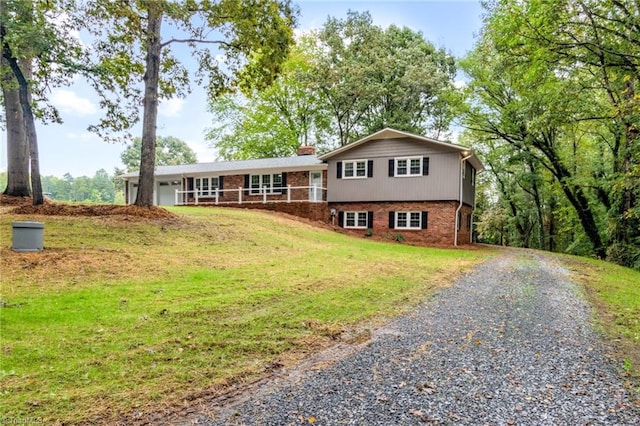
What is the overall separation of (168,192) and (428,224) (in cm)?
1918

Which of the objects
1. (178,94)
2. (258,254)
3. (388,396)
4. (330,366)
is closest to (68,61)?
(178,94)

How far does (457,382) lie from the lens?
375cm

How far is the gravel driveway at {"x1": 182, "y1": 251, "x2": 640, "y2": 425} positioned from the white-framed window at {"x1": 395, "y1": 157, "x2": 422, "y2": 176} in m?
13.5

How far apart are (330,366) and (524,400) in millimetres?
1891

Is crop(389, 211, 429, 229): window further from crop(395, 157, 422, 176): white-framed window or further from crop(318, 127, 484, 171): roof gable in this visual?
crop(318, 127, 484, 171): roof gable

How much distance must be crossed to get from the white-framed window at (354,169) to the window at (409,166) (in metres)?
1.51

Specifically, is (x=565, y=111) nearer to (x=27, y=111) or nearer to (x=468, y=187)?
(x=468, y=187)

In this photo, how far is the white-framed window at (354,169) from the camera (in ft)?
66.5

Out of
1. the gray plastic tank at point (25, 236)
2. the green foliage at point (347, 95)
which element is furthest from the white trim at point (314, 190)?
the gray plastic tank at point (25, 236)

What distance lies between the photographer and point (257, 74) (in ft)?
46.8

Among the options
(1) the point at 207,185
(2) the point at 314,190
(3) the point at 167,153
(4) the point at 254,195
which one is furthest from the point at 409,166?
(3) the point at 167,153

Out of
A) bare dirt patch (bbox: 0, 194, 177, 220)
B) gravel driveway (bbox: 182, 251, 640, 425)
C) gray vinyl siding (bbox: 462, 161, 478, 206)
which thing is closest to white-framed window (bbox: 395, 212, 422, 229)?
gray vinyl siding (bbox: 462, 161, 478, 206)

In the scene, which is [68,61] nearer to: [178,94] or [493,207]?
[178,94]

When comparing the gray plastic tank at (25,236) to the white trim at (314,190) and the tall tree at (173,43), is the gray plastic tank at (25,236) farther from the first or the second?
the white trim at (314,190)
